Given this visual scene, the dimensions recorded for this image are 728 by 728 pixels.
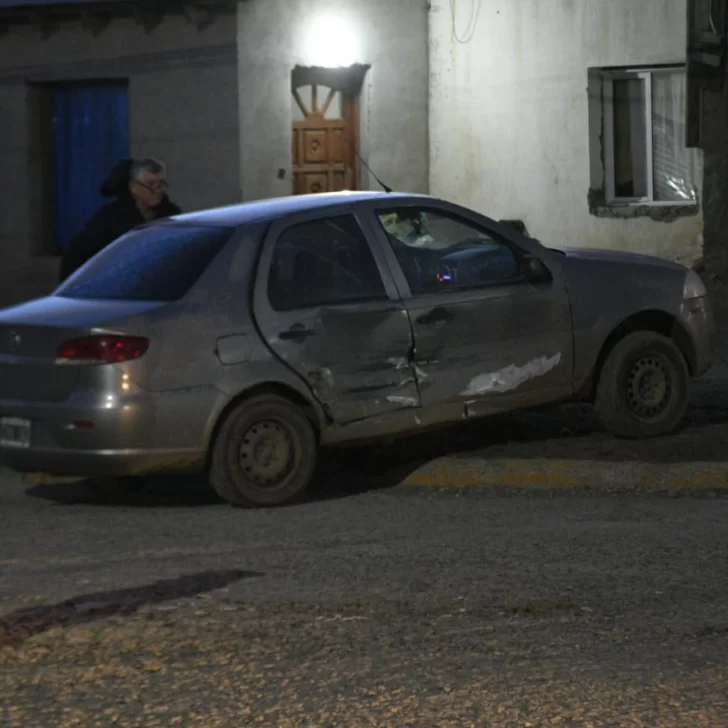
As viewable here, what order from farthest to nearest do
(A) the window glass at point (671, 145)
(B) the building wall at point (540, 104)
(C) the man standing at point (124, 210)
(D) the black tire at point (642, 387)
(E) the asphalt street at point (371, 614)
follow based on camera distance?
(A) the window glass at point (671, 145), (B) the building wall at point (540, 104), (C) the man standing at point (124, 210), (D) the black tire at point (642, 387), (E) the asphalt street at point (371, 614)

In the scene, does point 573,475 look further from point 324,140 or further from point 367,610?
point 324,140

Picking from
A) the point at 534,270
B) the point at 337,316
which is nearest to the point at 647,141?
the point at 534,270

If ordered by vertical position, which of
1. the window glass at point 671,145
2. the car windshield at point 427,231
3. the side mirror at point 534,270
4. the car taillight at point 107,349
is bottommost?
the car taillight at point 107,349

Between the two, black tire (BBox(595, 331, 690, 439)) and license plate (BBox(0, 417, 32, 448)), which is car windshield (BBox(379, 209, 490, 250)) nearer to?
black tire (BBox(595, 331, 690, 439))


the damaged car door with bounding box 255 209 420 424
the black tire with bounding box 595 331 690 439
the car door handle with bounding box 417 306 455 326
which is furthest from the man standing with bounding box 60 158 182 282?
the black tire with bounding box 595 331 690 439

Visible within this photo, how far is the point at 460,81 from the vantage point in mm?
18922

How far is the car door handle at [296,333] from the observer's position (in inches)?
348

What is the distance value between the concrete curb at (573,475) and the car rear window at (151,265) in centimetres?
163

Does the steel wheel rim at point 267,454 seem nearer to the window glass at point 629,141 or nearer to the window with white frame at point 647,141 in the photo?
the window with white frame at point 647,141

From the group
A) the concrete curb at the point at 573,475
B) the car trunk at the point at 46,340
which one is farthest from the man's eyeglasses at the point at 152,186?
the concrete curb at the point at 573,475

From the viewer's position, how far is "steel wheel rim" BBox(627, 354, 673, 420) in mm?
10047

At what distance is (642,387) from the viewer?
10086mm

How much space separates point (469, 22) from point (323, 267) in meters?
10.2

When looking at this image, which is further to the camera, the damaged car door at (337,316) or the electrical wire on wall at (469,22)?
the electrical wire on wall at (469,22)
